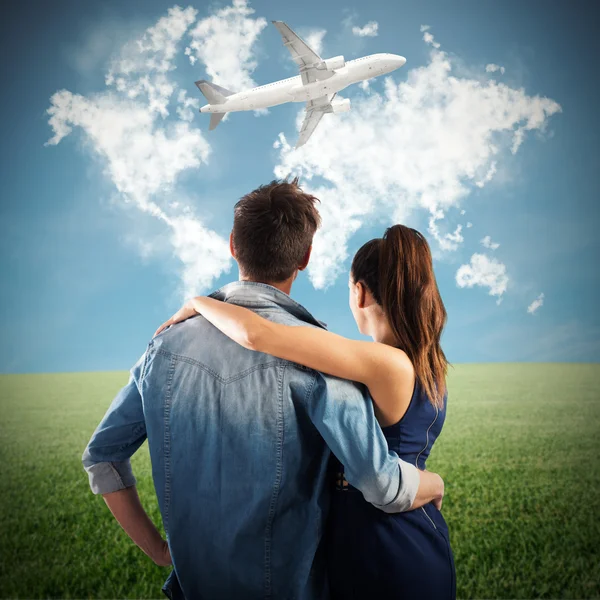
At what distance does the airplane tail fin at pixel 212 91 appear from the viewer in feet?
45.3

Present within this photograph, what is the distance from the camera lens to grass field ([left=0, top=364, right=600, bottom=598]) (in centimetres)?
396

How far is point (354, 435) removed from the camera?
4.19 feet

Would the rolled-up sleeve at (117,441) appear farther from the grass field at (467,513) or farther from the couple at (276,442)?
the grass field at (467,513)

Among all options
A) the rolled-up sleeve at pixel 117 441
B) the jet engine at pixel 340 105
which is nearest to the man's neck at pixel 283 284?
the rolled-up sleeve at pixel 117 441

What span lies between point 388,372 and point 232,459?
472mm

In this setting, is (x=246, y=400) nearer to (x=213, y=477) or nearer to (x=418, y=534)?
(x=213, y=477)

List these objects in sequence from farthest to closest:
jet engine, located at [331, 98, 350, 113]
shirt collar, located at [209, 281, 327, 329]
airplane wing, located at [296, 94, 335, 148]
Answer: jet engine, located at [331, 98, 350, 113], airplane wing, located at [296, 94, 335, 148], shirt collar, located at [209, 281, 327, 329]

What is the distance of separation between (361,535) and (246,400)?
1.87 feet

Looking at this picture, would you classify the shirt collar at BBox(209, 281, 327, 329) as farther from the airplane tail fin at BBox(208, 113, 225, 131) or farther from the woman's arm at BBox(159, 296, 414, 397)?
the airplane tail fin at BBox(208, 113, 225, 131)

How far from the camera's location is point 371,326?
1.74 m

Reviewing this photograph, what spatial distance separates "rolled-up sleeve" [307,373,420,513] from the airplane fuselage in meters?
11.3

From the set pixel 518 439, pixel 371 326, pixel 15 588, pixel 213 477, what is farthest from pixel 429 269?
pixel 518 439

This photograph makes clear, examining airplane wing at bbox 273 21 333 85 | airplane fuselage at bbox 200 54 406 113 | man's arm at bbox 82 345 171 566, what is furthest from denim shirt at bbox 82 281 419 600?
airplane fuselage at bbox 200 54 406 113

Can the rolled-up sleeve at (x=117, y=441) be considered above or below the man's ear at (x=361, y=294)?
below
